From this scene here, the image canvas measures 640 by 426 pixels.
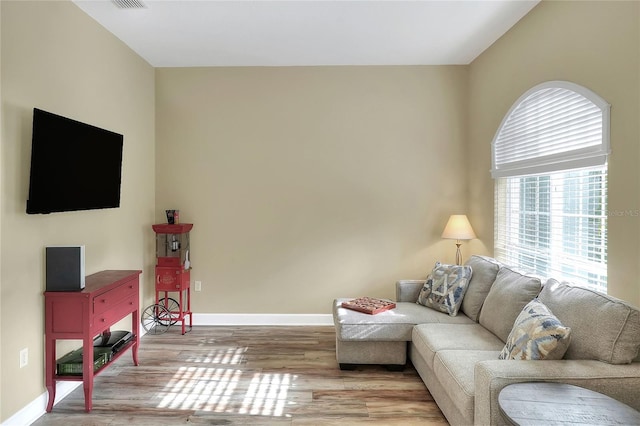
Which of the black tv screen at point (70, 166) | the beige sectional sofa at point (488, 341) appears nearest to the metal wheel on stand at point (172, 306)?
the black tv screen at point (70, 166)

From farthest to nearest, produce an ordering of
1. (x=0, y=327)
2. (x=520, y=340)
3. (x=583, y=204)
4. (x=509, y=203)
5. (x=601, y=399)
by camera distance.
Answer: (x=509, y=203) < (x=583, y=204) < (x=0, y=327) < (x=520, y=340) < (x=601, y=399)

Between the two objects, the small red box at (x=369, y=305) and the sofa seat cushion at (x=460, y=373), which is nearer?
the sofa seat cushion at (x=460, y=373)

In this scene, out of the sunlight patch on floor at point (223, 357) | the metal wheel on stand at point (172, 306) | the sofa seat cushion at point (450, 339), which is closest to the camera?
the sofa seat cushion at point (450, 339)

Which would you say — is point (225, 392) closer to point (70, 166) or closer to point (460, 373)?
point (460, 373)

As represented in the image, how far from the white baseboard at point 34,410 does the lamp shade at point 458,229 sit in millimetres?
3685

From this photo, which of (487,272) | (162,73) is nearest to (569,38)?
(487,272)

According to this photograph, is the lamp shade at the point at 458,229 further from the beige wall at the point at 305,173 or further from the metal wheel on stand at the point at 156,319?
the metal wheel on stand at the point at 156,319

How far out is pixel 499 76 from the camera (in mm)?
3754

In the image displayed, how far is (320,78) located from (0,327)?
12.0ft

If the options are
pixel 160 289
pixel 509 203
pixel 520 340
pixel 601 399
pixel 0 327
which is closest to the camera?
pixel 601 399

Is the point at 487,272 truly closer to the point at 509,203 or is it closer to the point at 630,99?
the point at 509,203

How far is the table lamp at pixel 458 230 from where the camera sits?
4.11 m

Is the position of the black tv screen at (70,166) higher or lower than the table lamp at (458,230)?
higher

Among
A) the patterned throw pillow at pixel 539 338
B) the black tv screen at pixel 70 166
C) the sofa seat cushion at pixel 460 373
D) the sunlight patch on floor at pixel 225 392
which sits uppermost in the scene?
the black tv screen at pixel 70 166
